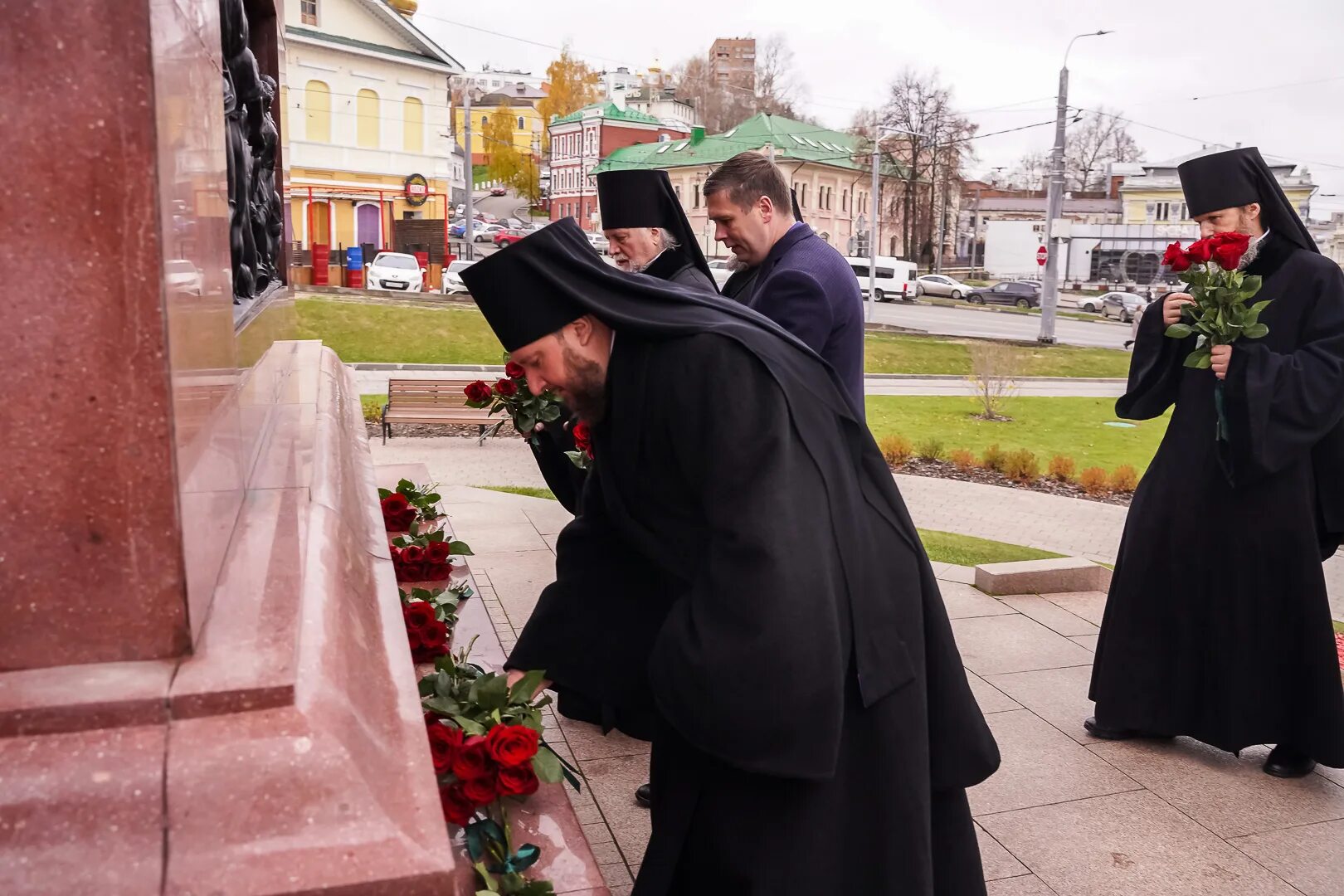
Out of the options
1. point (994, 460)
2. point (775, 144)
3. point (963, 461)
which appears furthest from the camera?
point (775, 144)

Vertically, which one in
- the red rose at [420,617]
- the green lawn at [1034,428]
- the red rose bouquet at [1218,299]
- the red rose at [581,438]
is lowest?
the green lawn at [1034,428]

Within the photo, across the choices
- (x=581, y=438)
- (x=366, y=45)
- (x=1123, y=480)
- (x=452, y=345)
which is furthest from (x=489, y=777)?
(x=366, y=45)

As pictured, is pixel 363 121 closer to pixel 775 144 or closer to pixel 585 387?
pixel 775 144

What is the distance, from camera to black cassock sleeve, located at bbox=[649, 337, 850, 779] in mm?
1994

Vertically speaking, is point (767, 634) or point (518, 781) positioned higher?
point (767, 634)

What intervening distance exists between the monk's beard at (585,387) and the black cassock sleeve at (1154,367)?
2883mm

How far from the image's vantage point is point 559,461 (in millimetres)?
4445

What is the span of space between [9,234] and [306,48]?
41134 mm

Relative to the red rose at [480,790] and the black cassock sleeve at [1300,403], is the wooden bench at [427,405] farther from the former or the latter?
the red rose at [480,790]

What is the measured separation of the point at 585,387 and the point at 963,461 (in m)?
10.5

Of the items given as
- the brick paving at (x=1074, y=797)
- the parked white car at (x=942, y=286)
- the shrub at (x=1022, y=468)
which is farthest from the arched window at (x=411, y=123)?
the brick paving at (x=1074, y=797)

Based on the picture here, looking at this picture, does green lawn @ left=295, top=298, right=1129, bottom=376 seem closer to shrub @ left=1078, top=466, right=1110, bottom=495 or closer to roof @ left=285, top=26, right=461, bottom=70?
shrub @ left=1078, top=466, right=1110, bottom=495

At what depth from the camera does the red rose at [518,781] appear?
2234 mm

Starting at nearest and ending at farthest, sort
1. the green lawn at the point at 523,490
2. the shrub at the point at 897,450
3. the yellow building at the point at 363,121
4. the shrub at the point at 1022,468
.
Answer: the green lawn at the point at 523,490
the shrub at the point at 1022,468
the shrub at the point at 897,450
the yellow building at the point at 363,121
